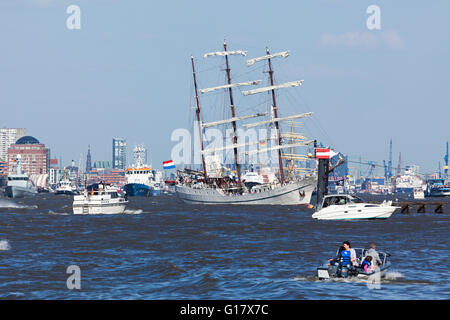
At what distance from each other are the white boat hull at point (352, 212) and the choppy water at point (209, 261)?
22.1 feet

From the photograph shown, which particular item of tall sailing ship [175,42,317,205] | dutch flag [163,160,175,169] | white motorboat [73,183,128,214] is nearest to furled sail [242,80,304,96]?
tall sailing ship [175,42,317,205]

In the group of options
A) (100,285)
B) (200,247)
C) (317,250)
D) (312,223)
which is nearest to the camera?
(100,285)

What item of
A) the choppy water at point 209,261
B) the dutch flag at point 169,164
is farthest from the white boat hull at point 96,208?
the dutch flag at point 169,164

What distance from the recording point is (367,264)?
1134 inches

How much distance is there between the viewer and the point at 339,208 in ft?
224

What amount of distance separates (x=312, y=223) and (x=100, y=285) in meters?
40.0

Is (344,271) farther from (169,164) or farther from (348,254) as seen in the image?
(169,164)

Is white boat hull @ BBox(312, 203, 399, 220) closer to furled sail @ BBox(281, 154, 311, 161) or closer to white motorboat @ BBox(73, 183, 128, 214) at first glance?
white motorboat @ BBox(73, 183, 128, 214)

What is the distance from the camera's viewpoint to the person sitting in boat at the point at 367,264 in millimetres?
28656

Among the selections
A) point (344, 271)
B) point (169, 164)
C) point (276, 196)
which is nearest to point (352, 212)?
point (344, 271)

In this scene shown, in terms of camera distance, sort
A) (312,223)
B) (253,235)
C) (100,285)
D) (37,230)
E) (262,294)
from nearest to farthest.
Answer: (262,294) → (100,285) → (253,235) → (37,230) → (312,223)

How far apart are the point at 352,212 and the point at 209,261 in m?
34.6

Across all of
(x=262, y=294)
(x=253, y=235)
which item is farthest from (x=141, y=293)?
(x=253, y=235)
